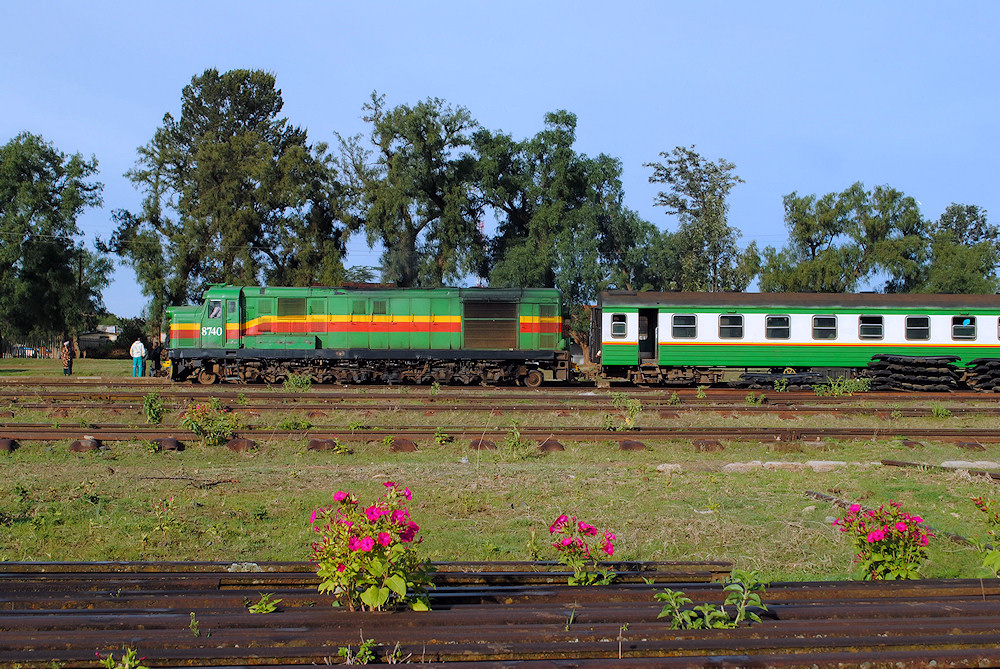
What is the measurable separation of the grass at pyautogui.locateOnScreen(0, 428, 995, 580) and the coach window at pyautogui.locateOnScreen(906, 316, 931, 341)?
13.5 meters

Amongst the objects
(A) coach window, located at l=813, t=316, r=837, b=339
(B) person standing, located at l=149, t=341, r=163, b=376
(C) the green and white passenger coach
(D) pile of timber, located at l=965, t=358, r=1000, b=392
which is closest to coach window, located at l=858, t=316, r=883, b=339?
(C) the green and white passenger coach

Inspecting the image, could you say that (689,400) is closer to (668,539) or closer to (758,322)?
Answer: (758,322)

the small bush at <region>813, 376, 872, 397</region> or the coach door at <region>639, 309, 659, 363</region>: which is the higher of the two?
the coach door at <region>639, 309, 659, 363</region>

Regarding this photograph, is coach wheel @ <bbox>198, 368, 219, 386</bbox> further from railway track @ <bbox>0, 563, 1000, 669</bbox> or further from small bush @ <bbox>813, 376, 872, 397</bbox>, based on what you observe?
railway track @ <bbox>0, 563, 1000, 669</bbox>

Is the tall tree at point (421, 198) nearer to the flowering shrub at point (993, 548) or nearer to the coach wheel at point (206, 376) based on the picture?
the coach wheel at point (206, 376)

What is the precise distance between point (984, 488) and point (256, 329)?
2191 cm

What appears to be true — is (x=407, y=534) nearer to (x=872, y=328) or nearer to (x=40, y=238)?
(x=872, y=328)

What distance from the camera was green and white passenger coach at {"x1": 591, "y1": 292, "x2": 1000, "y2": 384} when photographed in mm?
25078

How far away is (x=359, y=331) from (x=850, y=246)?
39.4 meters

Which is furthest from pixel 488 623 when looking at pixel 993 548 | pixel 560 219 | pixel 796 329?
pixel 560 219

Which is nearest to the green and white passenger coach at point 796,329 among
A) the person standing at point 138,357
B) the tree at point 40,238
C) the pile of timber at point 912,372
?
the pile of timber at point 912,372

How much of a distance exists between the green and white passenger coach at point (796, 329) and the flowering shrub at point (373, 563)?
2094 cm

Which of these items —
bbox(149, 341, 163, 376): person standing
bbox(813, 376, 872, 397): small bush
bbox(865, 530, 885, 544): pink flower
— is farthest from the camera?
bbox(149, 341, 163, 376): person standing

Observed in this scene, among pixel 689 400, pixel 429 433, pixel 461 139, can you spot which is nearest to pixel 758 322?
pixel 689 400
